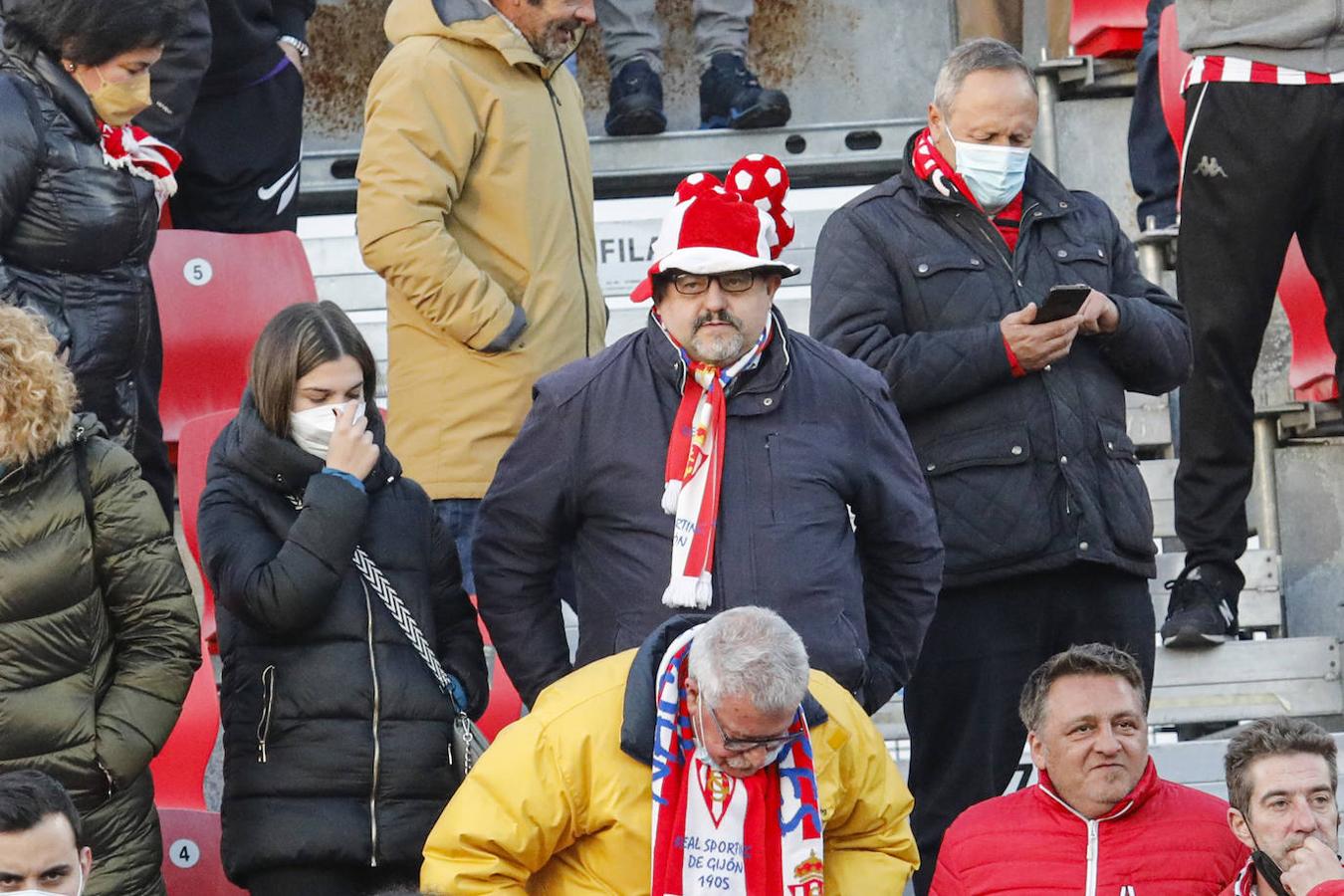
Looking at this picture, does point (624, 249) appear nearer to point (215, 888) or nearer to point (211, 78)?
point (211, 78)

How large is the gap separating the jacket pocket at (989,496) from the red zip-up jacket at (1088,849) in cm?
51

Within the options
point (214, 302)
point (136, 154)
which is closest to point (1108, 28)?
point (214, 302)

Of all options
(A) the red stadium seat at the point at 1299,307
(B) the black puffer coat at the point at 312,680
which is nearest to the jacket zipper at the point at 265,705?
(B) the black puffer coat at the point at 312,680

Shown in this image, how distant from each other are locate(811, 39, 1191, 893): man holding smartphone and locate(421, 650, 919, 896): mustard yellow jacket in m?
0.68

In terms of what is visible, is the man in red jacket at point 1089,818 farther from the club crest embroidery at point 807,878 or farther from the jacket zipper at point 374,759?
the jacket zipper at point 374,759

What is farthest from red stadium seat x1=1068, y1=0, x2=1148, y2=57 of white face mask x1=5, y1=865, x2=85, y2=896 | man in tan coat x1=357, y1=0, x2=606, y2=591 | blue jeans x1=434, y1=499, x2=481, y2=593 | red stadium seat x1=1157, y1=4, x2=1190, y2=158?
white face mask x1=5, y1=865, x2=85, y2=896

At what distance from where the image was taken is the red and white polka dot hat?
14.7 feet

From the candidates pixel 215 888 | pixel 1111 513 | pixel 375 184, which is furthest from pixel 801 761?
pixel 375 184

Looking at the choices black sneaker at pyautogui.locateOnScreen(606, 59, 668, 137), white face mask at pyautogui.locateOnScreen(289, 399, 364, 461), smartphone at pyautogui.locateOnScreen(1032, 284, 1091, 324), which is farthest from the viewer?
black sneaker at pyautogui.locateOnScreen(606, 59, 668, 137)

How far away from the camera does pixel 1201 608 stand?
588cm

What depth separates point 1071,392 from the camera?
5.00 m

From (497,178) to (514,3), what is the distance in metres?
0.41

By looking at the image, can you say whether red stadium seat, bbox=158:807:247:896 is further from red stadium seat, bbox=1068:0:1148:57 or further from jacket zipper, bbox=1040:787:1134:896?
red stadium seat, bbox=1068:0:1148:57

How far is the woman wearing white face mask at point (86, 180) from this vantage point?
15.9ft
